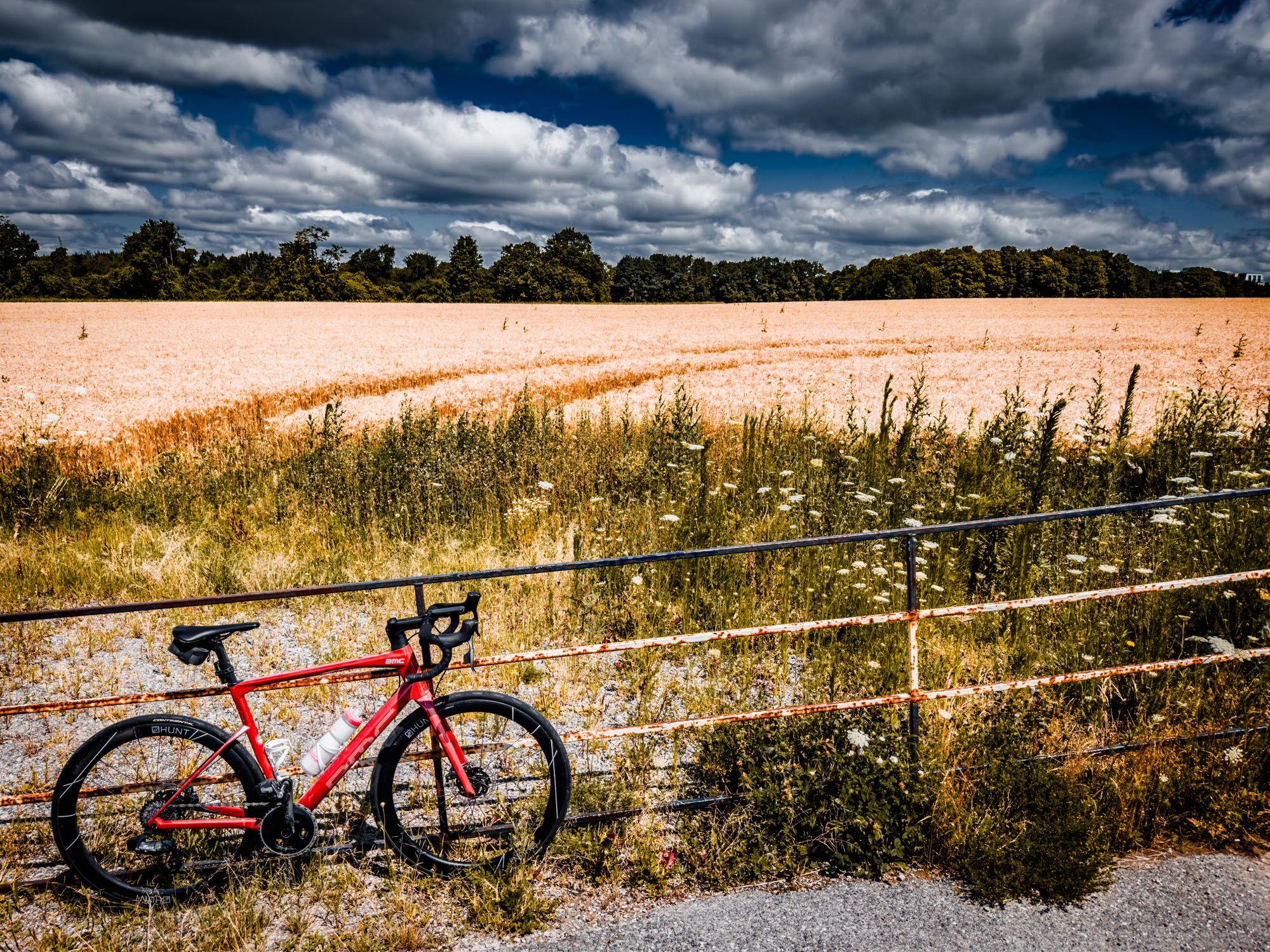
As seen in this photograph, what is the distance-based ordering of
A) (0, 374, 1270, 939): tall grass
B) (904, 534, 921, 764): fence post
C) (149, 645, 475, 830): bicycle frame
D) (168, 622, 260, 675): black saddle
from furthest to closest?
(0, 374, 1270, 939): tall grass < (904, 534, 921, 764): fence post < (149, 645, 475, 830): bicycle frame < (168, 622, 260, 675): black saddle

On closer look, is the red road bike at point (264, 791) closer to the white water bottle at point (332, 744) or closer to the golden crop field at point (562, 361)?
the white water bottle at point (332, 744)

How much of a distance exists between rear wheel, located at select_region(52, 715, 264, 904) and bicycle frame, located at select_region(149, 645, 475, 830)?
1.7 inches

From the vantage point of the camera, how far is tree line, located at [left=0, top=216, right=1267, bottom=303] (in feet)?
325

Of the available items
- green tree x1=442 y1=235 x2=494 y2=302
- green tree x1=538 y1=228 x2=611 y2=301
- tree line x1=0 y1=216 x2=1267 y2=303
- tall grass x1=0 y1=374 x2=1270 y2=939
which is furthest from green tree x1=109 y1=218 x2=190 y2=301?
tall grass x1=0 y1=374 x2=1270 y2=939

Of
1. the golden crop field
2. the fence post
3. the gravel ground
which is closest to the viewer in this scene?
the gravel ground

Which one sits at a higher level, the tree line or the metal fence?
the tree line

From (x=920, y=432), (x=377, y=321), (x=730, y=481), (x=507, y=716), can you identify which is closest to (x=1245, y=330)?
(x=920, y=432)

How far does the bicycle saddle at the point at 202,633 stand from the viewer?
3096 mm

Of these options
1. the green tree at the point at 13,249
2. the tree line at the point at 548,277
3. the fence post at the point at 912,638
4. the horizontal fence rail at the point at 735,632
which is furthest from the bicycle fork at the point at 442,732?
the green tree at the point at 13,249

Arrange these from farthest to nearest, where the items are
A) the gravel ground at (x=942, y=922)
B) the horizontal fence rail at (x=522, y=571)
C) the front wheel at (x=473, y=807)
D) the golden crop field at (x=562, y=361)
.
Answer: the golden crop field at (x=562, y=361) < the front wheel at (x=473, y=807) < the horizontal fence rail at (x=522, y=571) < the gravel ground at (x=942, y=922)

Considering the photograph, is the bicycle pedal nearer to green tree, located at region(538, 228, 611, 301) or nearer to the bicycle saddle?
the bicycle saddle

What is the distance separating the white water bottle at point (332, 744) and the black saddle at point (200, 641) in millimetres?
510

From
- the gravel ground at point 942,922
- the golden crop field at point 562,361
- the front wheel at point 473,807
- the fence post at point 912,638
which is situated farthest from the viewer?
the golden crop field at point 562,361

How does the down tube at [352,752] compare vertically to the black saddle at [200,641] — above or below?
below
